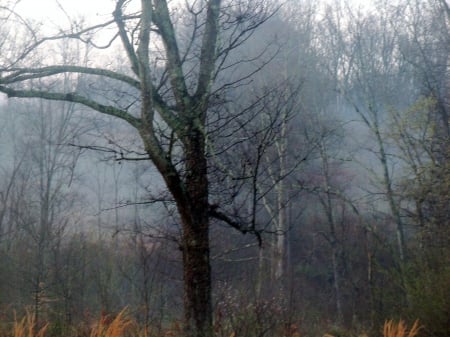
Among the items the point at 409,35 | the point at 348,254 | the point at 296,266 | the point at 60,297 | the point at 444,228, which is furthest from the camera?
the point at 296,266

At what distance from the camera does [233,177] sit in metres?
7.01

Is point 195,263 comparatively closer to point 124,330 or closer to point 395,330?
point 124,330

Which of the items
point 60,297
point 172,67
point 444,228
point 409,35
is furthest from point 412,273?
point 409,35

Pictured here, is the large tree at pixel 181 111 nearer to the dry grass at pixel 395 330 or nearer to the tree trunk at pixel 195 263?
the tree trunk at pixel 195 263

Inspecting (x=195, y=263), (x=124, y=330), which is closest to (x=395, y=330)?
(x=195, y=263)

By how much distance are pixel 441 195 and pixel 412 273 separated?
4595 millimetres

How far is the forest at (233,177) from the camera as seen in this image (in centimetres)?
714

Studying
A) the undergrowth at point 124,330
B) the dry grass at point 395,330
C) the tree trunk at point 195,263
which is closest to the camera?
the undergrowth at point 124,330

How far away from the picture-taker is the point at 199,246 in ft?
22.5

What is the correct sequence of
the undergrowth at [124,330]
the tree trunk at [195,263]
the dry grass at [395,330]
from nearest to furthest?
1. the undergrowth at [124,330]
2. the dry grass at [395,330]
3. the tree trunk at [195,263]

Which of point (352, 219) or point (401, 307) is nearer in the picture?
point (401, 307)

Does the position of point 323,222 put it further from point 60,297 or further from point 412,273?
point 412,273

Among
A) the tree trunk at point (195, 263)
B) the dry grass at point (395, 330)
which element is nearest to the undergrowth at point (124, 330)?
the dry grass at point (395, 330)

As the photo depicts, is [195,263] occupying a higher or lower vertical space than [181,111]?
lower
